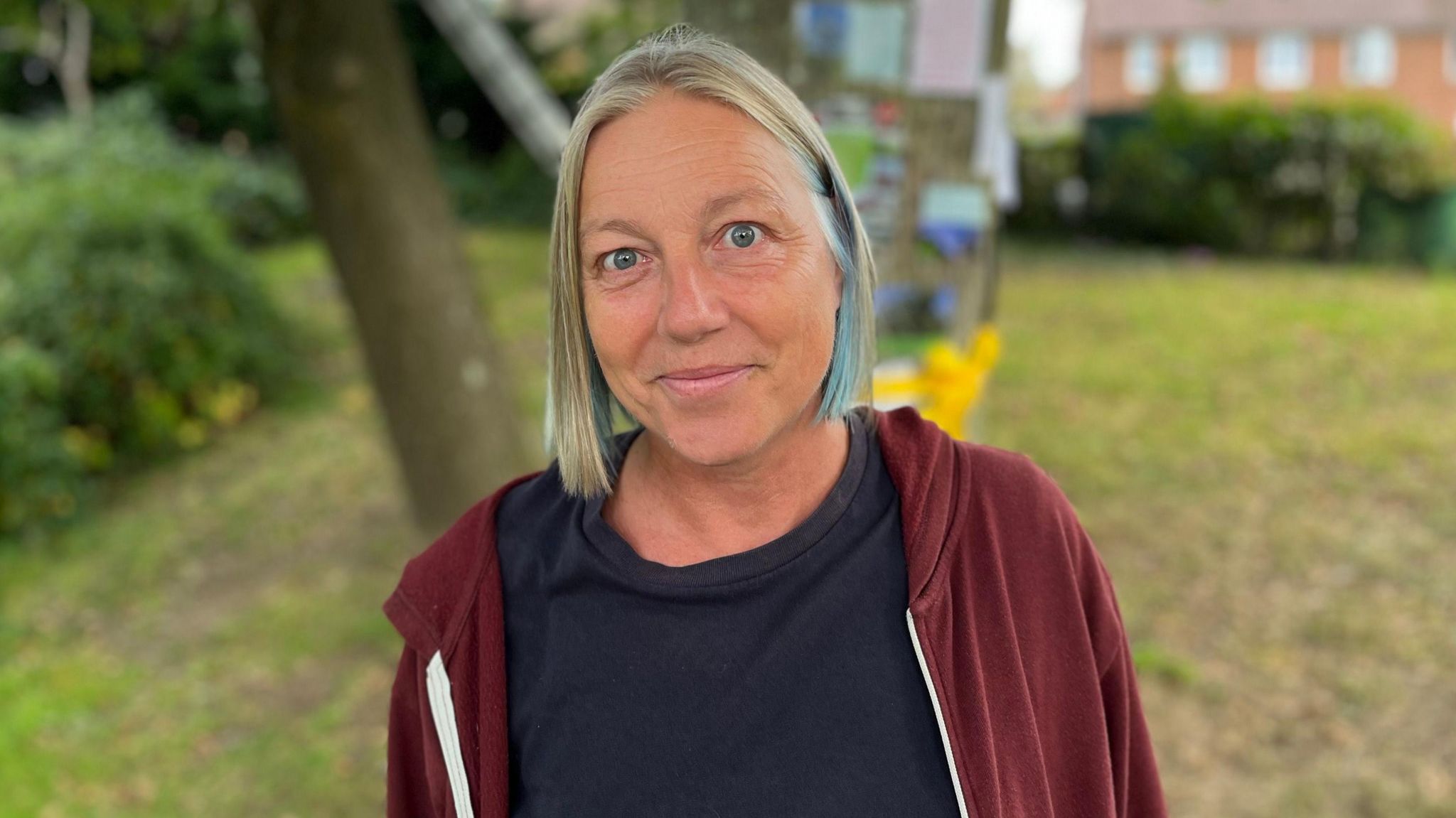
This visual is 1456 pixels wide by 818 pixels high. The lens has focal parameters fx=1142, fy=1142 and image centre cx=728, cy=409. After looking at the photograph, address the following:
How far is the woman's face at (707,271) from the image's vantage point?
4.98 feet

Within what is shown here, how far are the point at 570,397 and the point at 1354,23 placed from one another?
3402 centimetres

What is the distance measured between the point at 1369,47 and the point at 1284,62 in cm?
214

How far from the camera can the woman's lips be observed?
5.04 feet

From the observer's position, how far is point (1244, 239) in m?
13.2

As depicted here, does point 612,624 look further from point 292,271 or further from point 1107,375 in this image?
point 292,271

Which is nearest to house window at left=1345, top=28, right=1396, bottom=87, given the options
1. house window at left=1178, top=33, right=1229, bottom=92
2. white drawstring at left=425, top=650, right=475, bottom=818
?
house window at left=1178, top=33, right=1229, bottom=92

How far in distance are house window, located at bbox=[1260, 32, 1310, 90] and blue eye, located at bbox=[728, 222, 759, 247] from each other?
33.8 m

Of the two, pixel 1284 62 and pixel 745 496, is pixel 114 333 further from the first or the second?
pixel 1284 62

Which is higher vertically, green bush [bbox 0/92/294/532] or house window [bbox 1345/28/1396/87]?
house window [bbox 1345/28/1396/87]

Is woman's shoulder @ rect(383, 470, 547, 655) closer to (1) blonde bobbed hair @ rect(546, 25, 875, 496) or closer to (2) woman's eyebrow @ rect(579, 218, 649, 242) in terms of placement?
(1) blonde bobbed hair @ rect(546, 25, 875, 496)

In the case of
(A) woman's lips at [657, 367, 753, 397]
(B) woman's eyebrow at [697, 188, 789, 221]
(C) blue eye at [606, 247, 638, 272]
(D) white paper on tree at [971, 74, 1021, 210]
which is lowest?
(A) woman's lips at [657, 367, 753, 397]

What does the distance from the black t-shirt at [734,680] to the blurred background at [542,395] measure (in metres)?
1.65

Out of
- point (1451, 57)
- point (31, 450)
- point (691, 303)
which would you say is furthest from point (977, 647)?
point (1451, 57)

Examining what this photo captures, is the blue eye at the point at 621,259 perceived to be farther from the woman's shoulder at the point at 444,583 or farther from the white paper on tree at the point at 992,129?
the white paper on tree at the point at 992,129
